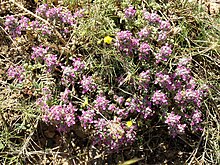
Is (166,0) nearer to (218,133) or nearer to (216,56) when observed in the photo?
(216,56)

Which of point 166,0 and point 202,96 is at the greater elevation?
point 166,0

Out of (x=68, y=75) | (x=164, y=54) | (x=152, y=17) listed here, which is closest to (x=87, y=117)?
(x=68, y=75)

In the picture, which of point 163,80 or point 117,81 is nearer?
point 163,80

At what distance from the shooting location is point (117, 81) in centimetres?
311

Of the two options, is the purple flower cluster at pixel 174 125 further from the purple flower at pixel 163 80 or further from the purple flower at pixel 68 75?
the purple flower at pixel 68 75

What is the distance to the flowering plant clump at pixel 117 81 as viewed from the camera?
9.80ft

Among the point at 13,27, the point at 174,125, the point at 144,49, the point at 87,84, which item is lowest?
the point at 174,125

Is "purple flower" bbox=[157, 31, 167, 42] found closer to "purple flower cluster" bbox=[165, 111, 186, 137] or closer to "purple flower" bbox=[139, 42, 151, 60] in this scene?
"purple flower" bbox=[139, 42, 151, 60]

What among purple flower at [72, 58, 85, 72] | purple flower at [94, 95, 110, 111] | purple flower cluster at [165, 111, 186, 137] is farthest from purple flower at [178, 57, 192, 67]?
purple flower at [72, 58, 85, 72]

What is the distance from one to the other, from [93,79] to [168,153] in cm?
81

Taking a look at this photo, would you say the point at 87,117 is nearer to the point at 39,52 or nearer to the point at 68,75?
the point at 68,75

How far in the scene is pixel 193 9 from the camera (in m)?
3.32

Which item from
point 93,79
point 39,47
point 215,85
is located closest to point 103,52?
point 93,79

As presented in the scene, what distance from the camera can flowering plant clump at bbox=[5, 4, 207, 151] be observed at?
299 cm
